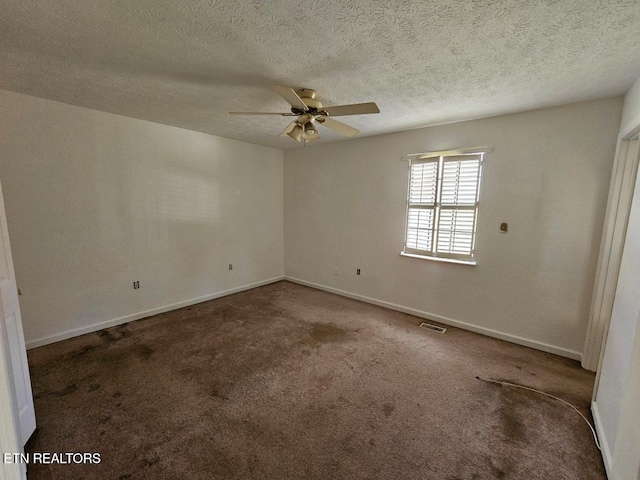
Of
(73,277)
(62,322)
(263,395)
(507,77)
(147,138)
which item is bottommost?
(263,395)

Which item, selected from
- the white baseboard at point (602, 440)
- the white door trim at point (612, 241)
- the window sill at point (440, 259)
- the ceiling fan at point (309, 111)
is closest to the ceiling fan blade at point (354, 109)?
the ceiling fan at point (309, 111)

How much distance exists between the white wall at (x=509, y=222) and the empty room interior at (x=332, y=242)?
0.08 feet

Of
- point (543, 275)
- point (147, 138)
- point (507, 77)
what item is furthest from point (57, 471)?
point (543, 275)

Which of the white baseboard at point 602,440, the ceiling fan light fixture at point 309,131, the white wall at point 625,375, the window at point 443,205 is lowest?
the white baseboard at point 602,440

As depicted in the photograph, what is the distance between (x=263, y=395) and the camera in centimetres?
209

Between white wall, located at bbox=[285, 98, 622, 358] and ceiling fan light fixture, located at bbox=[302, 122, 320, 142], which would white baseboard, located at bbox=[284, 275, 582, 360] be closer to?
white wall, located at bbox=[285, 98, 622, 358]

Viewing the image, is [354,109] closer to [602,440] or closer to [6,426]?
[6,426]

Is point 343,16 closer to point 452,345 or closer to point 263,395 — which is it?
point 263,395

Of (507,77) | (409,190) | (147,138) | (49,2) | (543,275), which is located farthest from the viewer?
(409,190)

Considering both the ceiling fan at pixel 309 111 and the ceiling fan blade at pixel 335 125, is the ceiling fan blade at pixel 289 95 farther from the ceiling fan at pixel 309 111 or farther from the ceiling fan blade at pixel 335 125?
the ceiling fan blade at pixel 335 125

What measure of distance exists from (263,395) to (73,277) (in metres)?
2.55

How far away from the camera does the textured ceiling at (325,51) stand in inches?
53.6

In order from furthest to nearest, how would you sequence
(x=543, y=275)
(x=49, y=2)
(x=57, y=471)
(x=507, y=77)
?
(x=543, y=275)
(x=507, y=77)
(x=57, y=471)
(x=49, y=2)

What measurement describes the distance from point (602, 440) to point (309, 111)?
118 inches
